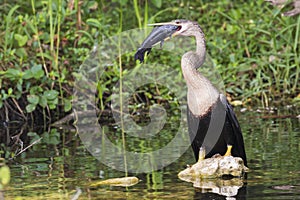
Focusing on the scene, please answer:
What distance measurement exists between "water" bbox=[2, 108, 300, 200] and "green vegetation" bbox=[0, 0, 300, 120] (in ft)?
4.49

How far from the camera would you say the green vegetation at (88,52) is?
30.6 ft

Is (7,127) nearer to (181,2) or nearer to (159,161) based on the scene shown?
(159,161)

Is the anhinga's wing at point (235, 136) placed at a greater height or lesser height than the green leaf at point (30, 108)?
lesser

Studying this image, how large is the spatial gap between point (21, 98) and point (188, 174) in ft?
13.0

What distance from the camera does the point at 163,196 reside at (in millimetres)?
5262

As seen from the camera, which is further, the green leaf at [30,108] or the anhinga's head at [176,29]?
the green leaf at [30,108]

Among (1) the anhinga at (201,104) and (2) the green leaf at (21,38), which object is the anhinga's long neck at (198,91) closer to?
(1) the anhinga at (201,104)

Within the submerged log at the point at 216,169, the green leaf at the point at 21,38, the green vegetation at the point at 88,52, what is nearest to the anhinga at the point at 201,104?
the submerged log at the point at 216,169

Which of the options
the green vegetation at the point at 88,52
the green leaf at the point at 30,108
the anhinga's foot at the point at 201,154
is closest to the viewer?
the anhinga's foot at the point at 201,154

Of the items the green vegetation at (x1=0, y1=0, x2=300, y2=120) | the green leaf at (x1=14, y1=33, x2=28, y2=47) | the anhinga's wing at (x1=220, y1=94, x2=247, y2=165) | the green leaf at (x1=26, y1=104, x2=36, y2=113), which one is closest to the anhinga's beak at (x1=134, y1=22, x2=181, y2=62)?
the anhinga's wing at (x1=220, y1=94, x2=247, y2=165)

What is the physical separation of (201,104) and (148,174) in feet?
2.15

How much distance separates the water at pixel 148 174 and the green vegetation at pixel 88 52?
4.49 feet

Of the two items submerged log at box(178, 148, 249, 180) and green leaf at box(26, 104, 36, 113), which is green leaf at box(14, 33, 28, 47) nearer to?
green leaf at box(26, 104, 36, 113)

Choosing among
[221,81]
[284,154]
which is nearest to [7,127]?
[221,81]
